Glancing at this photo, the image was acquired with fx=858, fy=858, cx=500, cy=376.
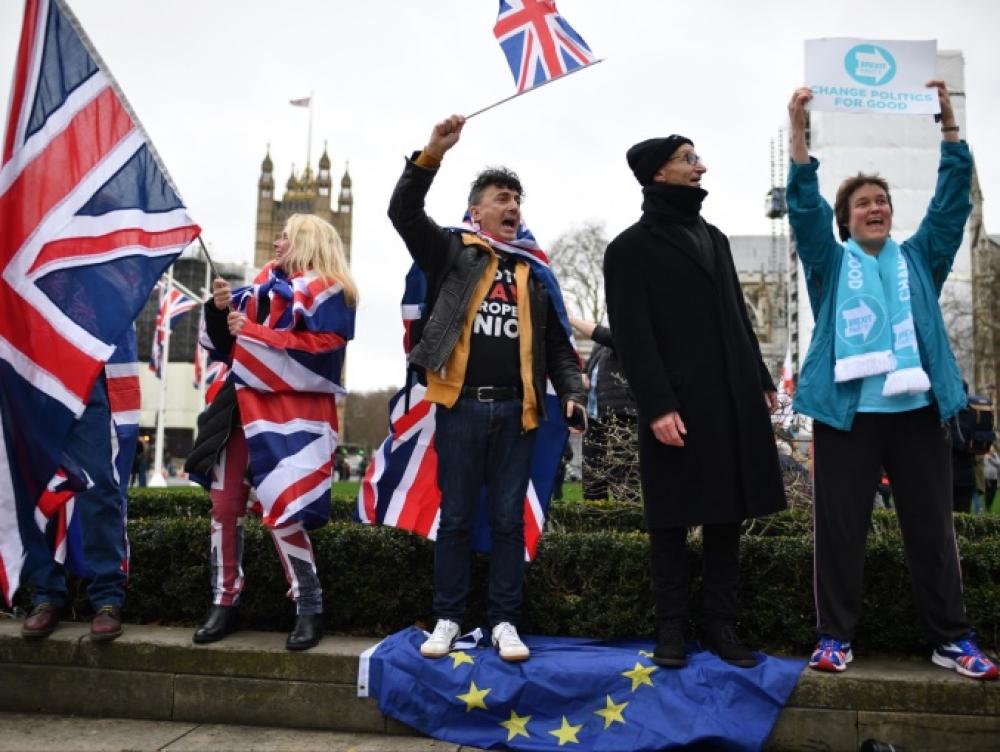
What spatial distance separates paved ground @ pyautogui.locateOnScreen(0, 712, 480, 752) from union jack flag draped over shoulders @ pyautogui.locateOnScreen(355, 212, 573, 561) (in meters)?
0.95

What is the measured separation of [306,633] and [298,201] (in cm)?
10055

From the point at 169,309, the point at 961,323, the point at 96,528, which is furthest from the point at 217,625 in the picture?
the point at 961,323

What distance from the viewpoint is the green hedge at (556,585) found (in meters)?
3.59

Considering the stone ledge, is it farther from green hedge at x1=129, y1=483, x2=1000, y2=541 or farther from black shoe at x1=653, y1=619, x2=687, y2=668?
green hedge at x1=129, y1=483, x2=1000, y2=541

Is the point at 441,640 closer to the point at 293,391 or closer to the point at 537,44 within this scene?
the point at 293,391

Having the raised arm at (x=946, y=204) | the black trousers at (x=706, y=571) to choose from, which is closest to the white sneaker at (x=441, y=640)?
the black trousers at (x=706, y=571)

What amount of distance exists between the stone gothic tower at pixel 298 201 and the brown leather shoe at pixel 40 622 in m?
94.5

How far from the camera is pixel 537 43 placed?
3877 mm

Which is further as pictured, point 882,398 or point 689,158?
point 689,158

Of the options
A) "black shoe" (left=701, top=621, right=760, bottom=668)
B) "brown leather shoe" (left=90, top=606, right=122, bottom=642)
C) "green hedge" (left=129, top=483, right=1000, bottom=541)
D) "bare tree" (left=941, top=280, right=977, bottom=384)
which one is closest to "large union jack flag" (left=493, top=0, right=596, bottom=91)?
"black shoe" (left=701, top=621, right=760, bottom=668)

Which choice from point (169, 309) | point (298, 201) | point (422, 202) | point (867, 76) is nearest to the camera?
point (867, 76)

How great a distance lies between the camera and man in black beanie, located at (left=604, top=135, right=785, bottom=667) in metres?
3.37

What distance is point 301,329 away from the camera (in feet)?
12.8

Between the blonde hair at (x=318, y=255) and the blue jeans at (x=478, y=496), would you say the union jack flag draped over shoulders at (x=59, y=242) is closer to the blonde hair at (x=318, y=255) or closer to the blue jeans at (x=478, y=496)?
the blonde hair at (x=318, y=255)
